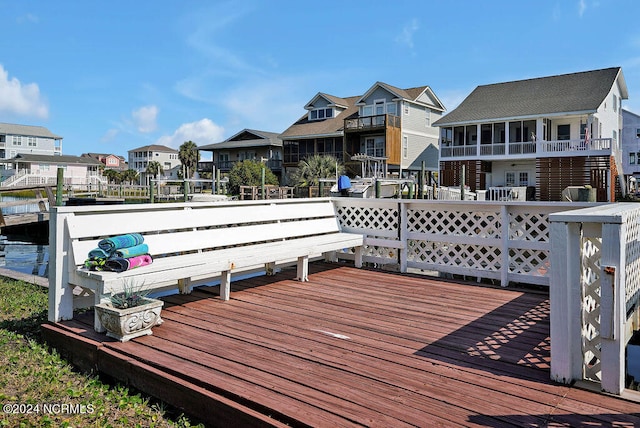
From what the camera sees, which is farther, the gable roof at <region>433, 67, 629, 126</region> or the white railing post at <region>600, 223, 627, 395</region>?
the gable roof at <region>433, 67, 629, 126</region>

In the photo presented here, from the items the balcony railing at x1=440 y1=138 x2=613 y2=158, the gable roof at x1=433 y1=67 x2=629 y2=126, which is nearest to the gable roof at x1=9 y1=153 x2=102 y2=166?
the gable roof at x1=433 y1=67 x2=629 y2=126

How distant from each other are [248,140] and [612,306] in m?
41.5

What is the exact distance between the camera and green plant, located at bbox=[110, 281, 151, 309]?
376 cm

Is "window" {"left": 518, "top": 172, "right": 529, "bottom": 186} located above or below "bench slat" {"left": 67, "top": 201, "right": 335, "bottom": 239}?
above

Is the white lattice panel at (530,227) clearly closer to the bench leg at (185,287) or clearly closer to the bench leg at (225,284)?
the bench leg at (225,284)

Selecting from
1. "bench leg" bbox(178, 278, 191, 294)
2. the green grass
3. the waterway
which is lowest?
the waterway

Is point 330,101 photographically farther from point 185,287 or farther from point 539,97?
point 185,287

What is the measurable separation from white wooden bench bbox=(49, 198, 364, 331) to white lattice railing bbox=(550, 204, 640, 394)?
3.15 metres

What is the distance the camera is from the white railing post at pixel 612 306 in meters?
2.67

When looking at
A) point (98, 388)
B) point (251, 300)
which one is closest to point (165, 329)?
point (98, 388)

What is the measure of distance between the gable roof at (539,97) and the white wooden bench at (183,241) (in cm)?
2290

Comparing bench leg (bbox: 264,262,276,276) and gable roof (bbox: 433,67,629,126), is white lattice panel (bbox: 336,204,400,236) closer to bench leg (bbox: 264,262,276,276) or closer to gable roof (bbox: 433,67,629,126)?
bench leg (bbox: 264,262,276,276)

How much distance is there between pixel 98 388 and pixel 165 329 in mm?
771

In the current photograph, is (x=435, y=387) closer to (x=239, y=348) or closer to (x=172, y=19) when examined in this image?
(x=239, y=348)
